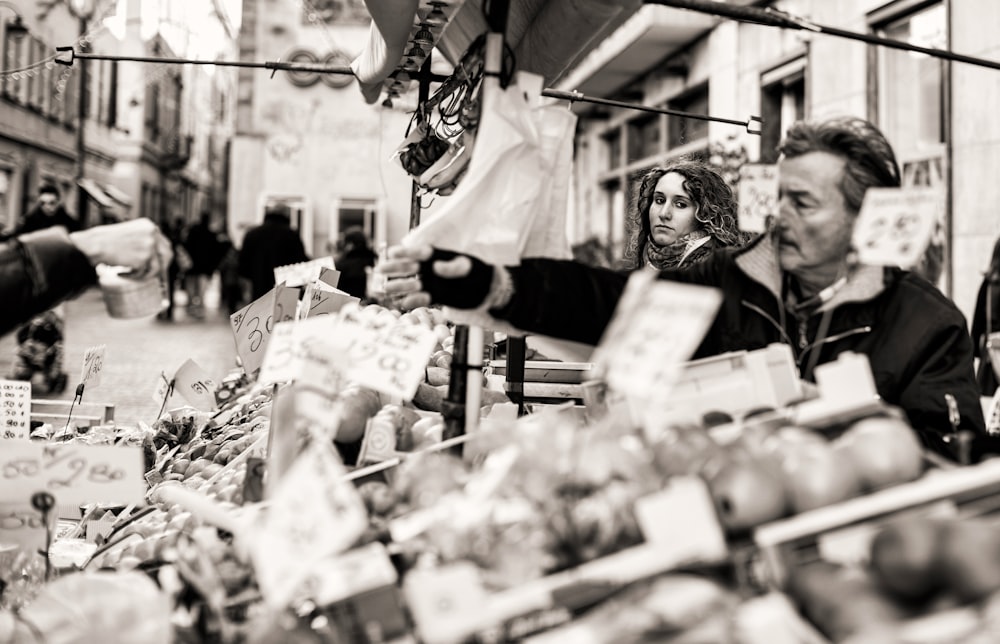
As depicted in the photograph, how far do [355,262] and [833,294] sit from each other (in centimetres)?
715

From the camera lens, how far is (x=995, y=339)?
1.79 meters

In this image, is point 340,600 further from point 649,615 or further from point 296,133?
point 296,133

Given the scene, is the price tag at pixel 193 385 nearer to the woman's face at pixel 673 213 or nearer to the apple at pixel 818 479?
the woman's face at pixel 673 213

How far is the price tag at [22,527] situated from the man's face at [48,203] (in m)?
7.12

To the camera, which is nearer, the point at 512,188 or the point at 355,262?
the point at 512,188

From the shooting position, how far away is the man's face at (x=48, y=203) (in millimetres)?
8430

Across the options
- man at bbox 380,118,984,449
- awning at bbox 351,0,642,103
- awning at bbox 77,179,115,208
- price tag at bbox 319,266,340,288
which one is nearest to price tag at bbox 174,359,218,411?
price tag at bbox 319,266,340,288

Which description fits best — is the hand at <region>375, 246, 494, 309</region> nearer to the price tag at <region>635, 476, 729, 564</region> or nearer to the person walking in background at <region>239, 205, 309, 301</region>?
the price tag at <region>635, 476, 729, 564</region>

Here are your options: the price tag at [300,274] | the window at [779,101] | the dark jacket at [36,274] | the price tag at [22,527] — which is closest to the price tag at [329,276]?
→ the price tag at [300,274]

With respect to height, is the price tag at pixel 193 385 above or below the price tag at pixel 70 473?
above

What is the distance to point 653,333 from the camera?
1.43 meters

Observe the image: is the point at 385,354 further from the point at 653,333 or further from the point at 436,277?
the point at 653,333

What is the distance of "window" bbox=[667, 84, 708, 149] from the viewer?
460 inches

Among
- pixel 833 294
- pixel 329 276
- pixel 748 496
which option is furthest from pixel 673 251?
pixel 748 496
